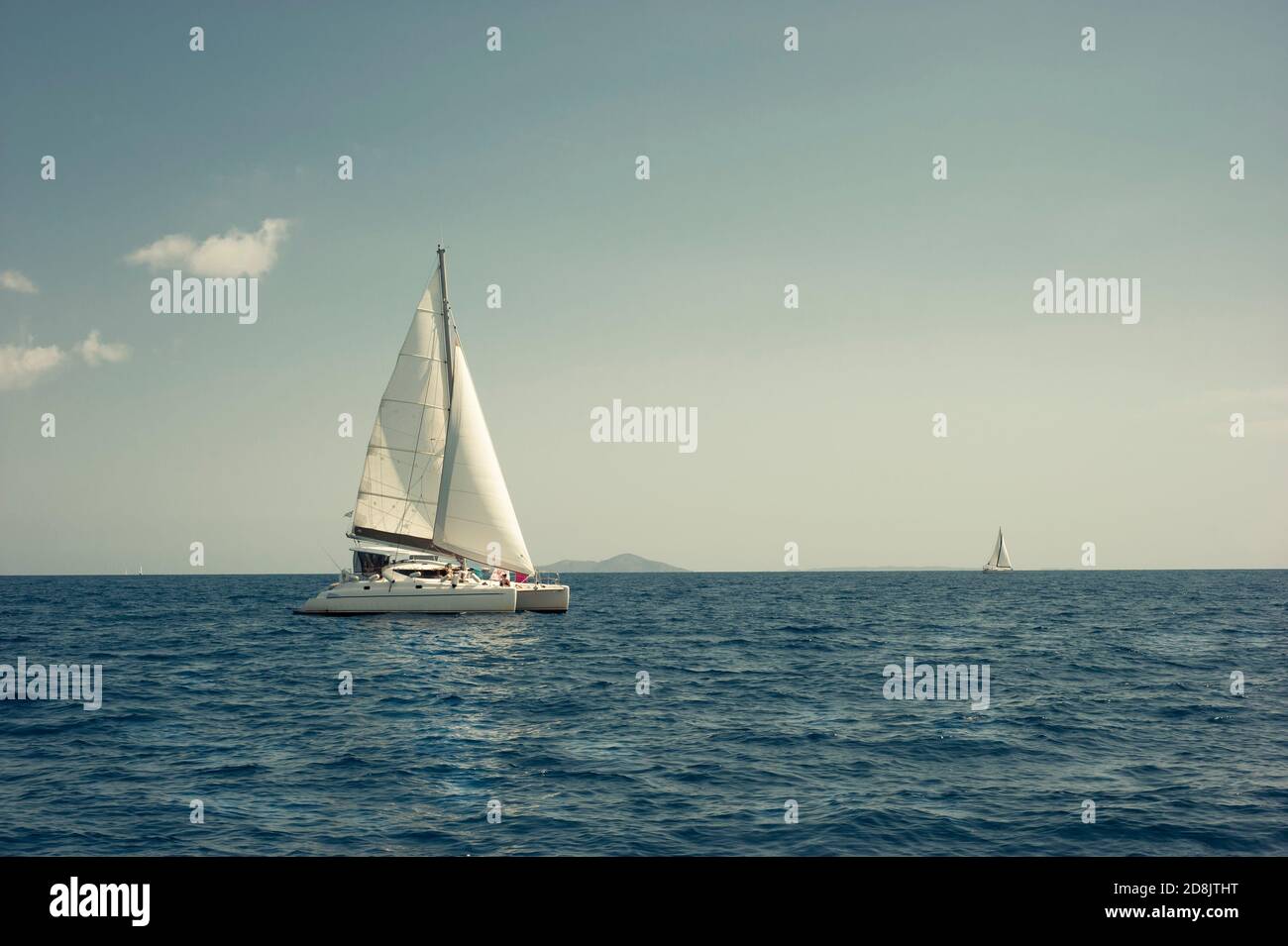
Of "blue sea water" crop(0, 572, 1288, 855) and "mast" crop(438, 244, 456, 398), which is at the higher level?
"mast" crop(438, 244, 456, 398)

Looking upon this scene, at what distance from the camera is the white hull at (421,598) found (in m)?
50.4

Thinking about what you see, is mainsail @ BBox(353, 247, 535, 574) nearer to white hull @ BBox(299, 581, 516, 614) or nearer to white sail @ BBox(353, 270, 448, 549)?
white sail @ BBox(353, 270, 448, 549)

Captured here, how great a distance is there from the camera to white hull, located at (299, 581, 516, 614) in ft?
165

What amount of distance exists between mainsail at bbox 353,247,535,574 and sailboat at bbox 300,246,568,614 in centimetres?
6

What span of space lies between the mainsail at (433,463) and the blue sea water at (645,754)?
13.8 metres

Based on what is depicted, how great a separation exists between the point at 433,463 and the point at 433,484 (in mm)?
1321

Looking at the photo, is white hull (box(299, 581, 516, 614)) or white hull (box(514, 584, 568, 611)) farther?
white hull (box(514, 584, 568, 611))

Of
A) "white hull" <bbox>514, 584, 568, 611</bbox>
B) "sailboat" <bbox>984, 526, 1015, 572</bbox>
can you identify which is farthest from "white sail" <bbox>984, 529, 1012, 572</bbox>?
"white hull" <bbox>514, 584, 568, 611</bbox>

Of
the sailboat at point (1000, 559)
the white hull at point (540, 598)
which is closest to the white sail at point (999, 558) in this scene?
the sailboat at point (1000, 559)

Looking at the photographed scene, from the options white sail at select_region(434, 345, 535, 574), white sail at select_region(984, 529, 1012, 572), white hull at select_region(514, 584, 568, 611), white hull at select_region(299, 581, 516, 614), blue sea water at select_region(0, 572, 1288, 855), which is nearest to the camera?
blue sea water at select_region(0, 572, 1288, 855)

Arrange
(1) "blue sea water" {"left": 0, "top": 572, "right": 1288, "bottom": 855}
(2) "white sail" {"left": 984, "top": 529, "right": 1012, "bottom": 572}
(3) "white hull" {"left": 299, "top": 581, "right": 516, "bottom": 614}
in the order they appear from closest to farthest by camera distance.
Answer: (1) "blue sea water" {"left": 0, "top": 572, "right": 1288, "bottom": 855}, (3) "white hull" {"left": 299, "top": 581, "right": 516, "bottom": 614}, (2) "white sail" {"left": 984, "top": 529, "right": 1012, "bottom": 572}

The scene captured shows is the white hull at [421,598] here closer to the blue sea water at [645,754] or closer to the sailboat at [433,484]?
the sailboat at [433,484]
